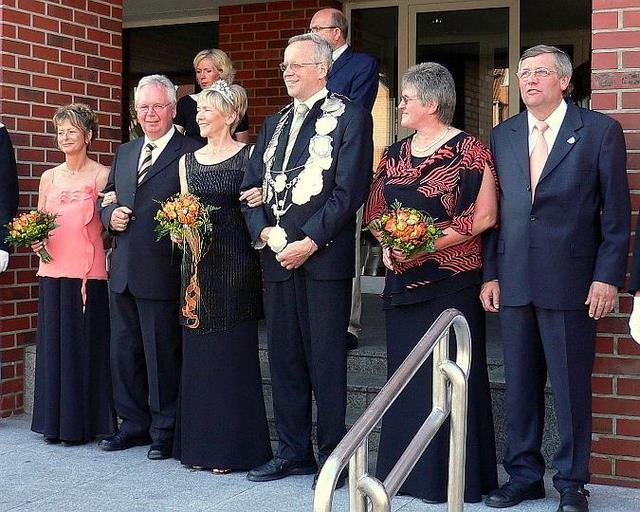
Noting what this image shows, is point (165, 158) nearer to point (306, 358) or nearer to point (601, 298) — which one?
point (306, 358)

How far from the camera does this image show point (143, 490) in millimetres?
4887

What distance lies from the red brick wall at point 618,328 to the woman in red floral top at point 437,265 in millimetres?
575

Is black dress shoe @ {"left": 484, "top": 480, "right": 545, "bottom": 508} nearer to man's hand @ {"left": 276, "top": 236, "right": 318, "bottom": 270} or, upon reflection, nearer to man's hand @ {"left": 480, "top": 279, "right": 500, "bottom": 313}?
man's hand @ {"left": 480, "top": 279, "right": 500, "bottom": 313}

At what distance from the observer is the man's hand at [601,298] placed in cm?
433

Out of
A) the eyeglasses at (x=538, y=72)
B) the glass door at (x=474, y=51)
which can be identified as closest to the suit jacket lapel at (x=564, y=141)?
the eyeglasses at (x=538, y=72)

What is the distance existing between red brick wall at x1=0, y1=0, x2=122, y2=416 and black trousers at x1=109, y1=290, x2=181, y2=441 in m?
1.04

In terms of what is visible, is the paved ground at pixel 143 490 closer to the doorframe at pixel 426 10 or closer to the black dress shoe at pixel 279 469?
the black dress shoe at pixel 279 469

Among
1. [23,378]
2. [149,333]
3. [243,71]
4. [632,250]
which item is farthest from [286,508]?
[243,71]

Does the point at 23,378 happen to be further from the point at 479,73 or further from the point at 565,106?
the point at 479,73

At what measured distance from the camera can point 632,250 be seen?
475 cm

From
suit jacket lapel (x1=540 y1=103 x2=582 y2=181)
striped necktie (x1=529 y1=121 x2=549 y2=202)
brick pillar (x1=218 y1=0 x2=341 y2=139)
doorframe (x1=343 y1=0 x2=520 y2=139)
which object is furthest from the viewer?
doorframe (x1=343 y1=0 x2=520 y2=139)

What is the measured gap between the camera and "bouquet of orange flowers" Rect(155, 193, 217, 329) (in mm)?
4895

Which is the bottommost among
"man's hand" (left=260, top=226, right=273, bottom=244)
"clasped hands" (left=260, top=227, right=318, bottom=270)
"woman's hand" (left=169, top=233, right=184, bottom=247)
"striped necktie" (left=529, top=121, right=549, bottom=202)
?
"clasped hands" (left=260, top=227, right=318, bottom=270)

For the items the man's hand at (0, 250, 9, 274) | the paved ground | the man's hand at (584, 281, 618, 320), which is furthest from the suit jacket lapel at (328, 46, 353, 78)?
the paved ground
